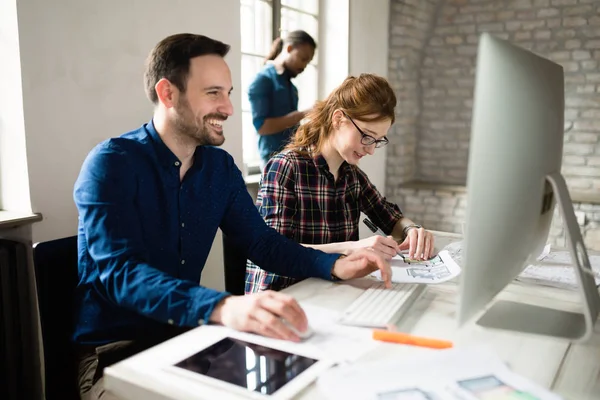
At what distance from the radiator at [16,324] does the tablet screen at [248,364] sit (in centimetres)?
52

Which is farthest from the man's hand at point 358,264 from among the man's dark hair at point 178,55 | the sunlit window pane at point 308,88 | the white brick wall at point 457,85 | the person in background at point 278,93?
the white brick wall at point 457,85

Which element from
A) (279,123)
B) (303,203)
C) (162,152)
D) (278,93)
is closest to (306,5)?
(278,93)

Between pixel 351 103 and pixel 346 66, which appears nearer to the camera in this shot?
pixel 351 103

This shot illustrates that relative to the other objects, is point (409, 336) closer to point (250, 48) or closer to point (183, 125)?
point (183, 125)

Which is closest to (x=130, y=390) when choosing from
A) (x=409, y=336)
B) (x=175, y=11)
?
(x=409, y=336)

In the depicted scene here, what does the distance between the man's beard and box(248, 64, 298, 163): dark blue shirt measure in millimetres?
1498

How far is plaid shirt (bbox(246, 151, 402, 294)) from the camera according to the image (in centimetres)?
159

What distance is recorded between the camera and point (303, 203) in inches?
65.0

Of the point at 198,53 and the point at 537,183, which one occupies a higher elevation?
the point at 198,53

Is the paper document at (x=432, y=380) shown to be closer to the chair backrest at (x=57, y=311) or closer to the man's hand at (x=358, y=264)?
the man's hand at (x=358, y=264)

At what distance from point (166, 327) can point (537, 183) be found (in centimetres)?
86

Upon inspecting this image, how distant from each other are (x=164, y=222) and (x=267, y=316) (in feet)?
1.65

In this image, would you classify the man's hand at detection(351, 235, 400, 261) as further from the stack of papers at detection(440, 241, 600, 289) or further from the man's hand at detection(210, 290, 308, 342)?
the man's hand at detection(210, 290, 308, 342)

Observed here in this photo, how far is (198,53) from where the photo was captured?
1.29 metres
